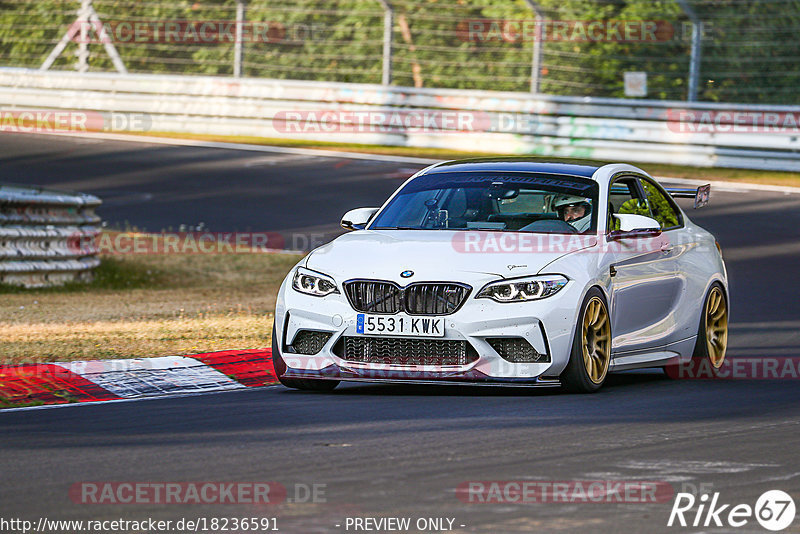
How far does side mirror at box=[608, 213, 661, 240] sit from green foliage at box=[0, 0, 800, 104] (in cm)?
1753

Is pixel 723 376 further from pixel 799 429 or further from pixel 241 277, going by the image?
pixel 241 277

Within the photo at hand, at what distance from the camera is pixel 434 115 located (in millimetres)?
27562

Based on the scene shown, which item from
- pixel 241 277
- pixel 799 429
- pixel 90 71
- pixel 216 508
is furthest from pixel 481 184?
pixel 90 71

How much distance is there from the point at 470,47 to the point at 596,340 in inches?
1086

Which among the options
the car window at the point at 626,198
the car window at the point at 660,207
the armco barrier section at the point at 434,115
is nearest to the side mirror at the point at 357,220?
the car window at the point at 626,198

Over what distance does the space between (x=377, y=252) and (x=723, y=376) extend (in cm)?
288

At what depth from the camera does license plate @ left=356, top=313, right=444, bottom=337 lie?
8617 millimetres

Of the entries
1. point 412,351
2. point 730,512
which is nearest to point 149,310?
point 412,351

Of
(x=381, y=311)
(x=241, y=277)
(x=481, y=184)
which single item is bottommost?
(x=241, y=277)

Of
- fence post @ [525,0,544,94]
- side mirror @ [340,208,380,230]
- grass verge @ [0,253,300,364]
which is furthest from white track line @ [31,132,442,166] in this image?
side mirror @ [340,208,380,230]

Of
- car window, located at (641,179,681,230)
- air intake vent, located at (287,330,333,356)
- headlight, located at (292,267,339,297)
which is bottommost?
air intake vent, located at (287,330,333,356)

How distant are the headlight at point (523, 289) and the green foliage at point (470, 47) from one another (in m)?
18.6

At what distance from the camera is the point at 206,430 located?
764 cm

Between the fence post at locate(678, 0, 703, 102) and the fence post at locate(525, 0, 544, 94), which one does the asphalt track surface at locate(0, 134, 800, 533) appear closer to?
the fence post at locate(678, 0, 703, 102)
